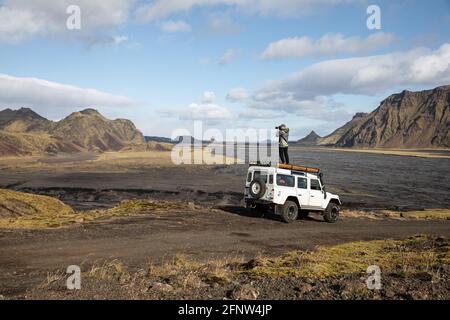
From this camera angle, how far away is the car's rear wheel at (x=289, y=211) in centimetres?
2003

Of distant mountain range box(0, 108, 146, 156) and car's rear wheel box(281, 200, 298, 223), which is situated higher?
distant mountain range box(0, 108, 146, 156)

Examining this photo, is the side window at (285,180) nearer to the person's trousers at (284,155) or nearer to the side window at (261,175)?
the side window at (261,175)

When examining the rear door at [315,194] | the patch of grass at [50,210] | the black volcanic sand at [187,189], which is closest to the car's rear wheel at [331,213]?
the rear door at [315,194]

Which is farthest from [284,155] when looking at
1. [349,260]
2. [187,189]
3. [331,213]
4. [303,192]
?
[187,189]

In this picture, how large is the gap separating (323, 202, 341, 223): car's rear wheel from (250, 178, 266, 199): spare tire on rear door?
14.3ft

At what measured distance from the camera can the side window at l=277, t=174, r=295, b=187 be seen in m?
19.8

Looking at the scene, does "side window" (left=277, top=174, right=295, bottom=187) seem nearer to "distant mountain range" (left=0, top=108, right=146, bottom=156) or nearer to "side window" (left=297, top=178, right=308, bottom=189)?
"side window" (left=297, top=178, right=308, bottom=189)

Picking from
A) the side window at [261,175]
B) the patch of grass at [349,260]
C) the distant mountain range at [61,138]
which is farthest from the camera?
the distant mountain range at [61,138]

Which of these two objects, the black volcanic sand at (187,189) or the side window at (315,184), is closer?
the side window at (315,184)

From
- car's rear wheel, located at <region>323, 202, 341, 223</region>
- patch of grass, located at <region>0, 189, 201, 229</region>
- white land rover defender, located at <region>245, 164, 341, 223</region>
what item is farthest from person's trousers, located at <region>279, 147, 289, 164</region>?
patch of grass, located at <region>0, 189, 201, 229</region>

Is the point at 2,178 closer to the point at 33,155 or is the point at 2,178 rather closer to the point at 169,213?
the point at 169,213

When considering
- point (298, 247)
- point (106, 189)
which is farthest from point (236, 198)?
point (298, 247)

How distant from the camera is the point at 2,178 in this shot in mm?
54000

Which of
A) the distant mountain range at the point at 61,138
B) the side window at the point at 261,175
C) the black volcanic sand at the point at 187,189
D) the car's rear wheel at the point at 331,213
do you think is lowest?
the black volcanic sand at the point at 187,189
